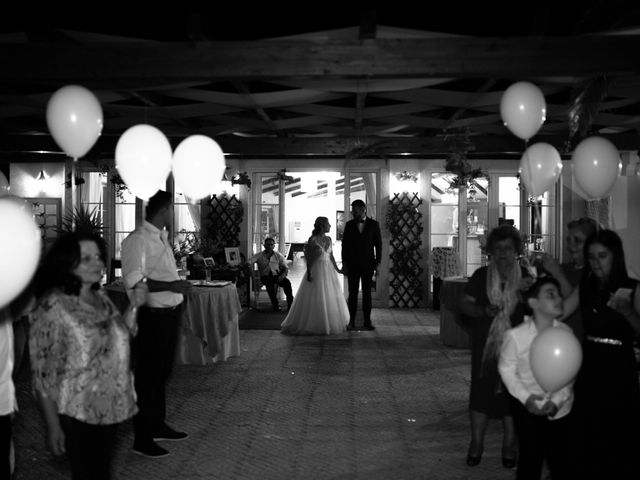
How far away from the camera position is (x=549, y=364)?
6.05 ft

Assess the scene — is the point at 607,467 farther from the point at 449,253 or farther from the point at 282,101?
the point at 449,253

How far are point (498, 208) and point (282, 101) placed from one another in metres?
4.29

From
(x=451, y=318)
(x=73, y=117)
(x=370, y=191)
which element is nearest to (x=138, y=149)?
(x=73, y=117)

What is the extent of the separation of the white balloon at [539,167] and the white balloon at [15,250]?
79.7 inches

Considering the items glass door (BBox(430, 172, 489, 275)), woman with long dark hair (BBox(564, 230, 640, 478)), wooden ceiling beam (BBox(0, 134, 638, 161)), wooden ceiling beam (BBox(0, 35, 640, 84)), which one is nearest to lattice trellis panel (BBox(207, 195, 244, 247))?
wooden ceiling beam (BBox(0, 134, 638, 161))

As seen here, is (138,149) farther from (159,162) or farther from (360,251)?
(360,251)

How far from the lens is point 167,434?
3014 millimetres

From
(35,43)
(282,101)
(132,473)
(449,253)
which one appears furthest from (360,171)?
(132,473)

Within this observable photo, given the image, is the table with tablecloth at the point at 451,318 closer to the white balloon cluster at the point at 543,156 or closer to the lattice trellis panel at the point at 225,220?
the white balloon cluster at the point at 543,156

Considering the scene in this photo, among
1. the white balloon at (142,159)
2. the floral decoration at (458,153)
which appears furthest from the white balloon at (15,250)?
the floral decoration at (458,153)

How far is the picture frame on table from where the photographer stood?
7.57 m

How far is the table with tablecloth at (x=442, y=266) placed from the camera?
7992 millimetres

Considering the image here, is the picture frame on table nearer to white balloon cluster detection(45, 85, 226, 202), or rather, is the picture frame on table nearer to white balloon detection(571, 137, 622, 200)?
white balloon cluster detection(45, 85, 226, 202)

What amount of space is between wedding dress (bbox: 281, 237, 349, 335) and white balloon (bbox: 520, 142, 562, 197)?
347 centimetres
